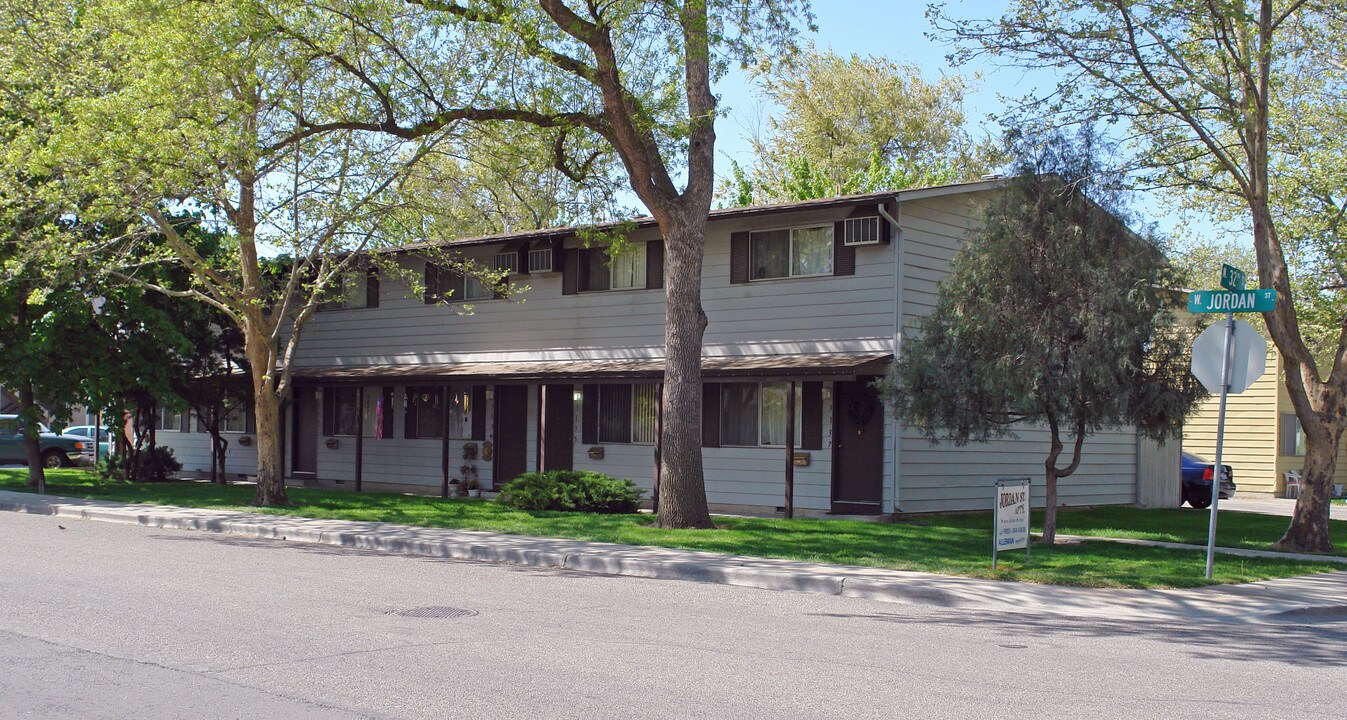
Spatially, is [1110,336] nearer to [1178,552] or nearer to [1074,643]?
[1178,552]

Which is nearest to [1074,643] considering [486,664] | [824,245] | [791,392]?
[486,664]

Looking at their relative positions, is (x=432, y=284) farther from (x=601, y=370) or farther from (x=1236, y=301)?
(x=1236, y=301)

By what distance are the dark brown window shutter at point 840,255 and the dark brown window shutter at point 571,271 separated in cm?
577

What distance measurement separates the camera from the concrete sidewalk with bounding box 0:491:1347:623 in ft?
36.5

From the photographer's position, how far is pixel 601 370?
21516 millimetres

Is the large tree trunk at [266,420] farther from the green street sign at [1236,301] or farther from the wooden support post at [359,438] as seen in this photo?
the green street sign at [1236,301]

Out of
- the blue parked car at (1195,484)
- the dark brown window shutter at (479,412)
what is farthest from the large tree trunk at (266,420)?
the blue parked car at (1195,484)

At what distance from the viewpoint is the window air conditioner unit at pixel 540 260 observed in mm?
23875

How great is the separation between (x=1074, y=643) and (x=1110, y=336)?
5.88m

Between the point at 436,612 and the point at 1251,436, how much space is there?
29.9 meters

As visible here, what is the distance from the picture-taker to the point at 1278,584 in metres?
12.6

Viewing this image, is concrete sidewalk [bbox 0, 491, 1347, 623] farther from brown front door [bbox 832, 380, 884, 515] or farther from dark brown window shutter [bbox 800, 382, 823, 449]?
dark brown window shutter [bbox 800, 382, 823, 449]

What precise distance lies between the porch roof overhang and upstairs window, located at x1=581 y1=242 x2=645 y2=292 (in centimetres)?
148

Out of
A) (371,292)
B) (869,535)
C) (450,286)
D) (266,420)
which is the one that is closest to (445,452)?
(266,420)
